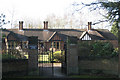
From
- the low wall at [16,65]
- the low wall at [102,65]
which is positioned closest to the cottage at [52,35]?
the low wall at [102,65]

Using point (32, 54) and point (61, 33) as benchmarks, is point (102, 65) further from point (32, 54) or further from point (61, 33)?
point (61, 33)

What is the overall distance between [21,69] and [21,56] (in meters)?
0.83

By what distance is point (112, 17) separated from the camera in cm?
868

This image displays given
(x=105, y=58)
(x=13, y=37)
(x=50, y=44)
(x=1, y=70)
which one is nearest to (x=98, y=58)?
(x=105, y=58)

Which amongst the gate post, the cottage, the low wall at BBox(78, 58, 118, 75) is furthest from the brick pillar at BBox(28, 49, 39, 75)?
the cottage

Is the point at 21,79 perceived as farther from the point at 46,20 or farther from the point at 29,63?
the point at 46,20

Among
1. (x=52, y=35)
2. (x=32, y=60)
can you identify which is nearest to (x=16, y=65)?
(x=32, y=60)

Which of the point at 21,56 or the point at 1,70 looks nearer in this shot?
the point at 1,70

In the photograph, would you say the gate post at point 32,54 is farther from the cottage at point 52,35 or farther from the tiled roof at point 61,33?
the tiled roof at point 61,33

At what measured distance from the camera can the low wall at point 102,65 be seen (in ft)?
26.1

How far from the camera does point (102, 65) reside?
26.4ft

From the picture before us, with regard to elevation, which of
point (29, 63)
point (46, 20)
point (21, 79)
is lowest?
point (21, 79)

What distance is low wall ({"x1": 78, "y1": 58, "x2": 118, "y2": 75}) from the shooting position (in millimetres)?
7957

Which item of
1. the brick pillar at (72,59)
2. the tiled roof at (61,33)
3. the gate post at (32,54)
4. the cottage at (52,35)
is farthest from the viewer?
the tiled roof at (61,33)
